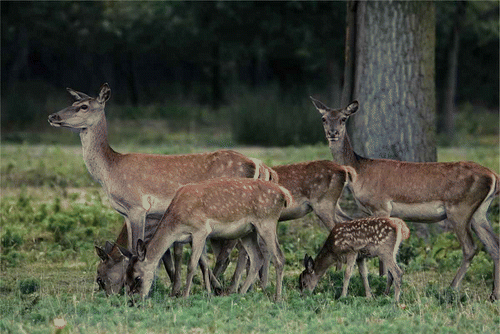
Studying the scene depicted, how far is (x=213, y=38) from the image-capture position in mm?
33844

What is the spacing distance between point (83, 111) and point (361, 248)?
10.3 ft

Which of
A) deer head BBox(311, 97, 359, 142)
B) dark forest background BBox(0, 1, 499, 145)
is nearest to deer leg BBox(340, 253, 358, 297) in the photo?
deer head BBox(311, 97, 359, 142)

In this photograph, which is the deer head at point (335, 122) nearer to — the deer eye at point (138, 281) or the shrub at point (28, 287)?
the deer eye at point (138, 281)

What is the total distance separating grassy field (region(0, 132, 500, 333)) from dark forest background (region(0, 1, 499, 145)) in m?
10.6

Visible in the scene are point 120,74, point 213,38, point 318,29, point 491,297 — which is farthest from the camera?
point 120,74

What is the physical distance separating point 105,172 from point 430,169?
3.46 metres

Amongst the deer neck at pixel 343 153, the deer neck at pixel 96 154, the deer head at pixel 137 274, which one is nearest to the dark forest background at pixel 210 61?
the deer neck at pixel 343 153

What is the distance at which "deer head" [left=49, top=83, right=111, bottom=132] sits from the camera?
372 inches

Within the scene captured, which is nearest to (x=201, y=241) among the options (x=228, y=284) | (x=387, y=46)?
(x=228, y=284)

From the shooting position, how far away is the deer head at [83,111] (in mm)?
9438

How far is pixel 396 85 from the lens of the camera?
496 inches

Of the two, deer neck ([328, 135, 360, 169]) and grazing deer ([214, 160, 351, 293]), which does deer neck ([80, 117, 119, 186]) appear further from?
deer neck ([328, 135, 360, 169])

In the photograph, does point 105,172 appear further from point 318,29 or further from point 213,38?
point 213,38

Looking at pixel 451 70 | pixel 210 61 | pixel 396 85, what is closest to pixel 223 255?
pixel 396 85
